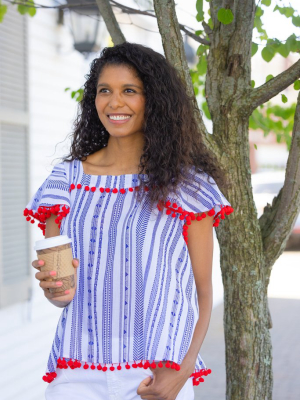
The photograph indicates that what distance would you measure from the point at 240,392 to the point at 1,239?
286 centimetres

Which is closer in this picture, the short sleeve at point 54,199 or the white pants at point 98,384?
the white pants at point 98,384

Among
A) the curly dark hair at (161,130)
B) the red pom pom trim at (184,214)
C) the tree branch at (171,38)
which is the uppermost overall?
the tree branch at (171,38)

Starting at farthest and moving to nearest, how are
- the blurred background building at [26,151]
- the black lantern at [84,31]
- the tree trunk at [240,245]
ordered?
the black lantern at [84,31] < the blurred background building at [26,151] < the tree trunk at [240,245]

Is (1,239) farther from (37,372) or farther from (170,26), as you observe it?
(170,26)

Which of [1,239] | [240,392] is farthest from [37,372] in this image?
[240,392]

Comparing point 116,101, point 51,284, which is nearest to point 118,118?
point 116,101

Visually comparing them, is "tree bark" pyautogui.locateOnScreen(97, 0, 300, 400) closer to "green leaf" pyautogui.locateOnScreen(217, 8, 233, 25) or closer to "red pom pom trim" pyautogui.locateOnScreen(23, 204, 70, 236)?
"green leaf" pyautogui.locateOnScreen(217, 8, 233, 25)

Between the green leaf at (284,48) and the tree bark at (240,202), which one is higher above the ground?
the green leaf at (284,48)

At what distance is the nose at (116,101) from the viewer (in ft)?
7.13

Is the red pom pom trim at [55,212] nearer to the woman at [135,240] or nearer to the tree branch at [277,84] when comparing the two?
the woman at [135,240]

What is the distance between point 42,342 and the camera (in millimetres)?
5652

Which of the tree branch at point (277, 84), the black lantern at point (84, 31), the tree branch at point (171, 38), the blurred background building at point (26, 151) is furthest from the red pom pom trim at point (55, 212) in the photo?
the black lantern at point (84, 31)

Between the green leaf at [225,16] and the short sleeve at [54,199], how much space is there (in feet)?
3.38

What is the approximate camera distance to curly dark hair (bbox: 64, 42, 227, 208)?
220 cm
